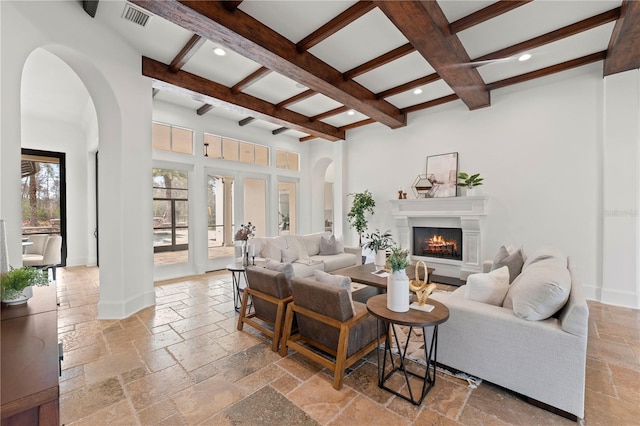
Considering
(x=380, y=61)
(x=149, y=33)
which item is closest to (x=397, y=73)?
(x=380, y=61)

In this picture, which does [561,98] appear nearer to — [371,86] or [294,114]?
[371,86]

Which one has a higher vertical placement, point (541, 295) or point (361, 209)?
point (361, 209)

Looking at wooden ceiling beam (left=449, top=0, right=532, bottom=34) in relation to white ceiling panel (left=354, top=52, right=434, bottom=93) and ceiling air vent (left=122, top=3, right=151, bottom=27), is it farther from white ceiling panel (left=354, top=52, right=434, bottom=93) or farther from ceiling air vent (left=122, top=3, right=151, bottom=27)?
ceiling air vent (left=122, top=3, right=151, bottom=27)

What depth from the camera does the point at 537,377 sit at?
186cm

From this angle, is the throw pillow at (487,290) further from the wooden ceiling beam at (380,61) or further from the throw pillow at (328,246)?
the throw pillow at (328,246)

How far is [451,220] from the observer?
5363 millimetres

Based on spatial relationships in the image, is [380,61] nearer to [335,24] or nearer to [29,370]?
[335,24]

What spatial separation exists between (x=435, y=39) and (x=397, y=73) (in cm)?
131

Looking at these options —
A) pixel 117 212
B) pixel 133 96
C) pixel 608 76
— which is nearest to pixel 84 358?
pixel 117 212

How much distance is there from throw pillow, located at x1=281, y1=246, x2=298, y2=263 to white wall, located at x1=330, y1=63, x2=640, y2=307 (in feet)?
9.84

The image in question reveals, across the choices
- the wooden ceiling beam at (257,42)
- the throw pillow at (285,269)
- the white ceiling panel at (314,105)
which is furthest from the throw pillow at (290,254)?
the white ceiling panel at (314,105)

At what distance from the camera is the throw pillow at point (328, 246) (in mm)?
5504

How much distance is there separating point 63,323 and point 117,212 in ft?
4.64

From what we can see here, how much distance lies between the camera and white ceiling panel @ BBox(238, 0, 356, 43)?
9.07 ft
